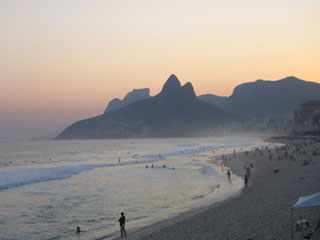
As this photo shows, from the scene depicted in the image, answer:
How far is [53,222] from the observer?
17828mm

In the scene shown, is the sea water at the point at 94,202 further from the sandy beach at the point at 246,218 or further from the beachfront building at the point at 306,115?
the beachfront building at the point at 306,115

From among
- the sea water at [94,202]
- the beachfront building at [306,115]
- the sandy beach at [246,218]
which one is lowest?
the sea water at [94,202]

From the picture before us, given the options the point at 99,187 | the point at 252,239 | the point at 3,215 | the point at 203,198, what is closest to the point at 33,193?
the point at 99,187

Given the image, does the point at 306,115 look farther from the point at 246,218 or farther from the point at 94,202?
the point at 246,218

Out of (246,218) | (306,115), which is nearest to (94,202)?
(246,218)

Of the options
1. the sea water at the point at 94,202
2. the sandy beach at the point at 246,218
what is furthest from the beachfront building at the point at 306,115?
the sandy beach at the point at 246,218

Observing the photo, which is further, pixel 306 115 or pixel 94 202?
pixel 306 115

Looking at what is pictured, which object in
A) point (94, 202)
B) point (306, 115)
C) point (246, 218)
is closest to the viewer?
point (246, 218)

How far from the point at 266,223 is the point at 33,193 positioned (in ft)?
66.2

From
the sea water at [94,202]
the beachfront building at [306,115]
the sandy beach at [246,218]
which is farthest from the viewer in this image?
the beachfront building at [306,115]

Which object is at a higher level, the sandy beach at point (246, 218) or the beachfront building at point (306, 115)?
the beachfront building at point (306, 115)

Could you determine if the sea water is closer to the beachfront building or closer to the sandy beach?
the sandy beach

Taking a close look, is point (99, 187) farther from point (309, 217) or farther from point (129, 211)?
point (309, 217)

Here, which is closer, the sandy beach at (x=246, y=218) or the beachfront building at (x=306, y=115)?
the sandy beach at (x=246, y=218)
